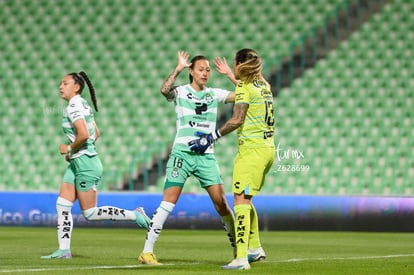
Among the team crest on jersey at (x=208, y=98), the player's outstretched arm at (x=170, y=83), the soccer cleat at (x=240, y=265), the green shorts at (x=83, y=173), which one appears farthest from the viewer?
the green shorts at (x=83, y=173)

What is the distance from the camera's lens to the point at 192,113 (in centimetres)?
939

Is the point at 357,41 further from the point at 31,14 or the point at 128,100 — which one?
the point at 31,14

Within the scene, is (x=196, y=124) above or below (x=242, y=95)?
below

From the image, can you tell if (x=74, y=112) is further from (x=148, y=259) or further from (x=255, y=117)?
(x=255, y=117)

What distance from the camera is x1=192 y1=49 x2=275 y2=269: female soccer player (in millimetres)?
8602

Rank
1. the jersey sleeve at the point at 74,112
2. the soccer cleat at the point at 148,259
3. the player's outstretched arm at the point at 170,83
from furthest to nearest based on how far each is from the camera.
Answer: the jersey sleeve at the point at 74,112 → the player's outstretched arm at the point at 170,83 → the soccer cleat at the point at 148,259

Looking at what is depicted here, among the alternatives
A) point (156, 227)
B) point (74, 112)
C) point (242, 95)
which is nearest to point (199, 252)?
point (156, 227)

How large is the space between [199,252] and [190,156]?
2439mm

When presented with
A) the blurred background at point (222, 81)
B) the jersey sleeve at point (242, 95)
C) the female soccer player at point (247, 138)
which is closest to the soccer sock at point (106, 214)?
the female soccer player at point (247, 138)

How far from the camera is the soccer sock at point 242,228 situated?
337 inches

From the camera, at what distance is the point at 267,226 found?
17.4 metres

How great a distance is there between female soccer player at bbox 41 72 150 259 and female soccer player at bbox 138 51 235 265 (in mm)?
1068

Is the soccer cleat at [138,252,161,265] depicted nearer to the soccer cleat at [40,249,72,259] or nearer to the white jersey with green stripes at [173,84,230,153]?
the white jersey with green stripes at [173,84,230,153]

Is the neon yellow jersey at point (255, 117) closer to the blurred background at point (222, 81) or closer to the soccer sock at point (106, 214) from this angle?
the soccer sock at point (106, 214)
